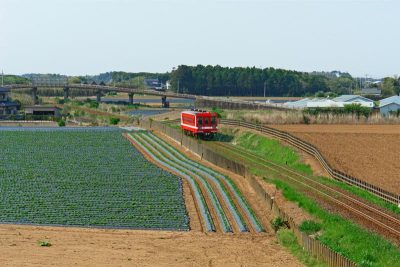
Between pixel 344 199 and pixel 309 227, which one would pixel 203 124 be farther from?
pixel 309 227

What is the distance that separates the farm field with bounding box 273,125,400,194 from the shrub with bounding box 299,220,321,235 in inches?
Result: 345

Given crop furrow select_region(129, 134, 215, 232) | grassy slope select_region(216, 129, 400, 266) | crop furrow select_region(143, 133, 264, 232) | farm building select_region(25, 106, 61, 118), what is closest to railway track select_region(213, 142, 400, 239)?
grassy slope select_region(216, 129, 400, 266)

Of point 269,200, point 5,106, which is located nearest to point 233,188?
point 269,200

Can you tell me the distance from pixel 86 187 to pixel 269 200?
39.5ft

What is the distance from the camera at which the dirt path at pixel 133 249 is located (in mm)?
26312

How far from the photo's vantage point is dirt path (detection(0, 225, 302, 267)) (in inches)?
1036

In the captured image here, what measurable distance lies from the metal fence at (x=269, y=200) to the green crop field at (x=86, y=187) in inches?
177

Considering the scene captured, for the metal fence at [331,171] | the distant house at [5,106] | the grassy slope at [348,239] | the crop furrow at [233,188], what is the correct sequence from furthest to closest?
the distant house at [5,106], the metal fence at [331,171], the crop furrow at [233,188], the grassy slope at [348,239]

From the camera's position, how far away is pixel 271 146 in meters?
61.8

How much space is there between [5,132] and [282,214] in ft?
167

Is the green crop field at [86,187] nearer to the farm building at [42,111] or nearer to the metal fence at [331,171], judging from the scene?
the metal fence at [331,171]

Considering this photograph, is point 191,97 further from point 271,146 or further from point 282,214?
point 282,214

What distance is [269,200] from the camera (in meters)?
37.3

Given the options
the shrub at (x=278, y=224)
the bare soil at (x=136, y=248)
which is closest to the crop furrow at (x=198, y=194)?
the bare soil at (x=136, y=248)
